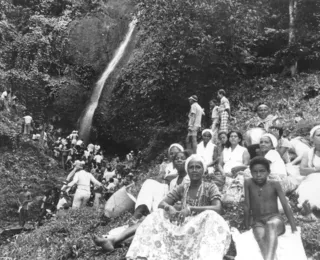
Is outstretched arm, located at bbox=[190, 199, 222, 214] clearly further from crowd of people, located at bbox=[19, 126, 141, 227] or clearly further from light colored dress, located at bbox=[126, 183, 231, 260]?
crowd of people, located at bbox=[19, 126, 141, 227]

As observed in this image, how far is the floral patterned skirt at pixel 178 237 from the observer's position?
17.0 ft

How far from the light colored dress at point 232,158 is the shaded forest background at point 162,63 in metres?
7.47

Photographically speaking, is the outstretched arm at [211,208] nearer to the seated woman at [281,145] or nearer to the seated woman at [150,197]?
the seated woman at [150,197]

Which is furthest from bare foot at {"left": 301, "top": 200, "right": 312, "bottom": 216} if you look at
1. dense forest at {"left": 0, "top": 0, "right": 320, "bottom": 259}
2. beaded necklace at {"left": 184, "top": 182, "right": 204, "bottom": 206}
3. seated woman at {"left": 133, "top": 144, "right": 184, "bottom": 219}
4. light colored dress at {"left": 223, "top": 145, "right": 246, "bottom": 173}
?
dense forest at {"left": 0, "top": 0, "right": 320, "bottom": 259}

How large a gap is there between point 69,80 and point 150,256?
18.0 meters

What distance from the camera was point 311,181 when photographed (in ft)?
21.7

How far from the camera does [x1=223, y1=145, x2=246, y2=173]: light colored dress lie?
8570 mm

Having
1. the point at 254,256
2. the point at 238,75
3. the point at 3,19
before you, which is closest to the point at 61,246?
the point at 254,256

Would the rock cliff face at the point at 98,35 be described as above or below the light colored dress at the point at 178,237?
above

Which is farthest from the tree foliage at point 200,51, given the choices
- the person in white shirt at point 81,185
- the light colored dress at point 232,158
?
the light colored dress at point 232,158

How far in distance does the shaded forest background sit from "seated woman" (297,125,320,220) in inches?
343

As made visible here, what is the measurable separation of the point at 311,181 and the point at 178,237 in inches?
90.1

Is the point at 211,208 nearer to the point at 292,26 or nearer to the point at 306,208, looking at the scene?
the point at 306,208

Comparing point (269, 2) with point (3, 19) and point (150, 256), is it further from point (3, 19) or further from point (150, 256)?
point (150, 256)
